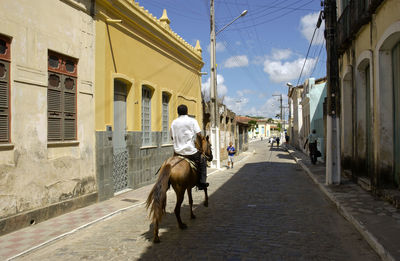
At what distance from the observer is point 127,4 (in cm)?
926

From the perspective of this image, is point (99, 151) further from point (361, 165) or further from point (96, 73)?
point (361, 165)

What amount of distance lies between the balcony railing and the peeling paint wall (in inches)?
263

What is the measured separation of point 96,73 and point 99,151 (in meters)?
1.86

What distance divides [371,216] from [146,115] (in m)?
7.42

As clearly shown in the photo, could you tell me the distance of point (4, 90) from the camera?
216 inches

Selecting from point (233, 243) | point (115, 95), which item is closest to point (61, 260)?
point (233, 243)

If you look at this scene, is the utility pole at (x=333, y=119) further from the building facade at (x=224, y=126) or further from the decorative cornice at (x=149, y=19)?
the building facade at (x=224, y=126)

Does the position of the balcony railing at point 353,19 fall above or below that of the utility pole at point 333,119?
above

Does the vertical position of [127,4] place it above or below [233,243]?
above

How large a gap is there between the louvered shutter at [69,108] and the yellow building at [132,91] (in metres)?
0.70

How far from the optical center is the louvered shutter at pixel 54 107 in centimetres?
655

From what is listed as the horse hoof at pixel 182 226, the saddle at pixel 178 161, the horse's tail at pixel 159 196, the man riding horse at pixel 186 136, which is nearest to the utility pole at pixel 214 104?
the man riding horse at pixel 186 136

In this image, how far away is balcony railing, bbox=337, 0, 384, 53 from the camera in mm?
8068

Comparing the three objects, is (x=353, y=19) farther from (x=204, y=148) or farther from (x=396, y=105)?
(x=204, y=148)
